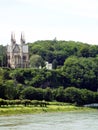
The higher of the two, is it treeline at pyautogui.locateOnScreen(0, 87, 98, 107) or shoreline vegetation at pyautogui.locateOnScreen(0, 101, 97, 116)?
treeline at pyautogui.locateOnScreen(0, 87, 98, 107)

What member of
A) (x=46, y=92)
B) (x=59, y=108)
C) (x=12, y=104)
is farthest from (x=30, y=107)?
(x=46, y=92)

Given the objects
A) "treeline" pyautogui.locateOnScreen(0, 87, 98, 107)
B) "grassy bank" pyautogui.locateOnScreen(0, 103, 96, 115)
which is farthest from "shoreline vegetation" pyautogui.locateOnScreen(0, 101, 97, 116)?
"treeline" pyautogui.locateOnScreen(0, 87, 98, 107)

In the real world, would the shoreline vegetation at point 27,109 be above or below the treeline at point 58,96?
below

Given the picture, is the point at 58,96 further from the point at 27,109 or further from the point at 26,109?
the point at 26,109

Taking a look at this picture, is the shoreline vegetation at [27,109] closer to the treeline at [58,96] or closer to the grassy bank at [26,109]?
the grassy bank at [26,109]

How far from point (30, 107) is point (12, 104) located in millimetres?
4557

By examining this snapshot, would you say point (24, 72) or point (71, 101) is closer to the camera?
point (71, 101)

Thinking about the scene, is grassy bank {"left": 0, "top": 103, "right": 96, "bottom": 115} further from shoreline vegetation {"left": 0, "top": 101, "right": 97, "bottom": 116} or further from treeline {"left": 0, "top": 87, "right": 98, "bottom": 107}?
treeline {"left": 0, "top": 87, "right": 98, "bottom": 107}

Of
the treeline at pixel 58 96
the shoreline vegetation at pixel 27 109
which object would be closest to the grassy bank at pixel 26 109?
the shoreline vegetation at pixel 27 109

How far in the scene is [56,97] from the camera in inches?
6427

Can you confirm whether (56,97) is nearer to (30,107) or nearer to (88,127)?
(30,107)

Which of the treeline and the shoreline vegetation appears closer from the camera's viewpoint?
the shoreline vegetation

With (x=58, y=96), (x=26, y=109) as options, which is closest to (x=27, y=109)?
(x=26, y=109)

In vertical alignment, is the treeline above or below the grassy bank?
above
